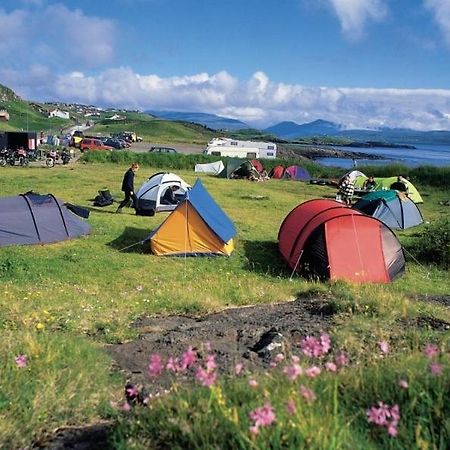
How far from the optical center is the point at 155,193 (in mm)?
21328

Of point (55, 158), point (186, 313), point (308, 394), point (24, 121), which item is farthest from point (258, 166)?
point (24, 121)

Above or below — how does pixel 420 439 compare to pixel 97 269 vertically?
above

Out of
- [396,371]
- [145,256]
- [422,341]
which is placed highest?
[396,371]

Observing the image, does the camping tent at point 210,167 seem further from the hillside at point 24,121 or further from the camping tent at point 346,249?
the hillside at point 24,121

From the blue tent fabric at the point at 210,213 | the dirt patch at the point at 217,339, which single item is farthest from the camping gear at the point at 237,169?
the dirt patch at the point at 217,339

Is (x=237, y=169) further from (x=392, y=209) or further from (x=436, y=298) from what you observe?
(x=436, y=298)

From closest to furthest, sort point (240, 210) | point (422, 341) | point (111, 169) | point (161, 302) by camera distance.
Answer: point (422, 341) < point (161, 302) < point (240, 210) < point (111, 169)

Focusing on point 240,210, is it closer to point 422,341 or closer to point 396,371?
point 422,341

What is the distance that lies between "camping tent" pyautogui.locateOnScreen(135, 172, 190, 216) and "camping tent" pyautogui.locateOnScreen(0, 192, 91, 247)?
4.51 metres

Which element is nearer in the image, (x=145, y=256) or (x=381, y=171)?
(x=145, y=256)

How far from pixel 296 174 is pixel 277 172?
1.48 metres

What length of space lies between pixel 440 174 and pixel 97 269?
1197 inches

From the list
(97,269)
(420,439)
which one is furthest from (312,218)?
(420,439)

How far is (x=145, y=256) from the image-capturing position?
1473 cm
